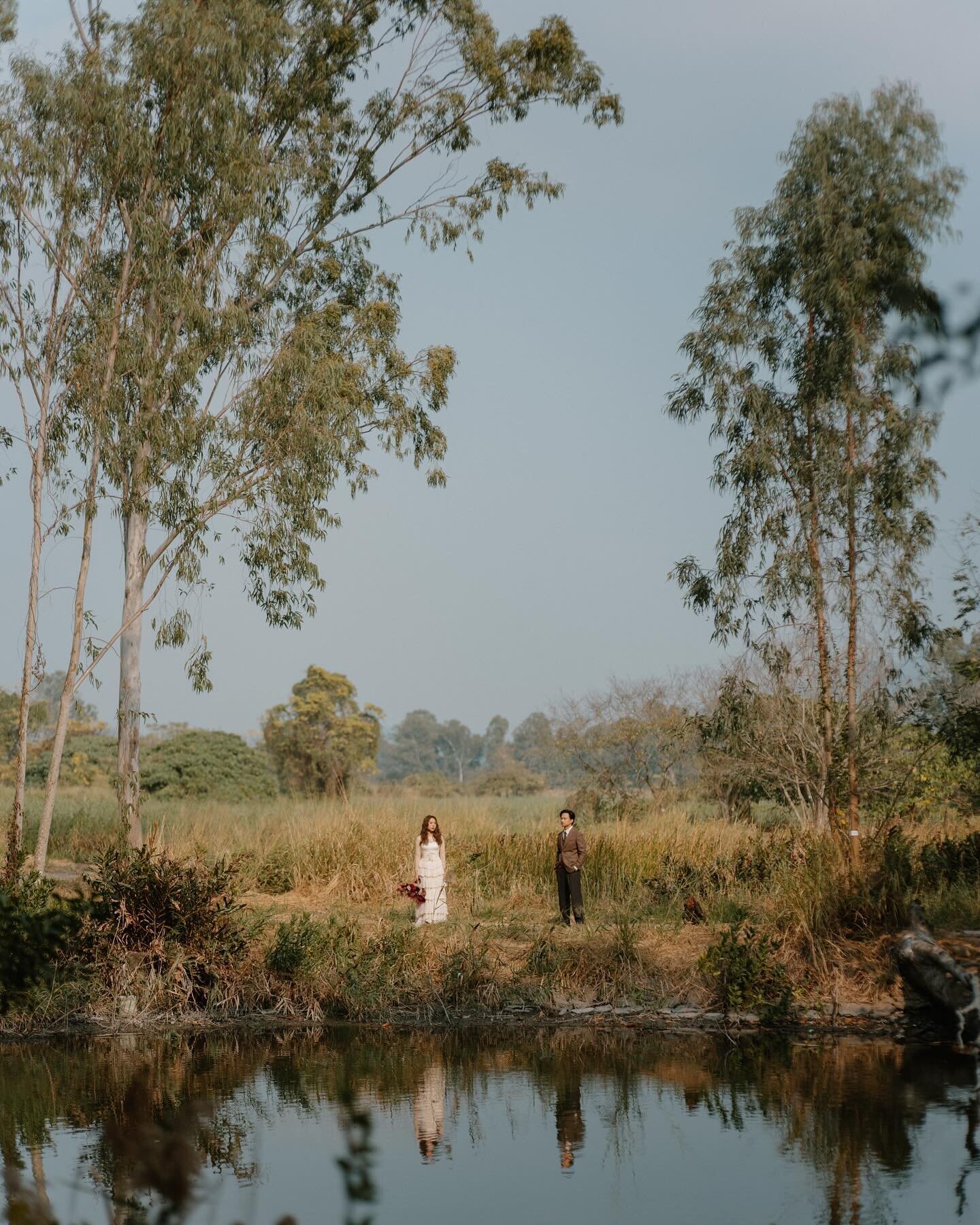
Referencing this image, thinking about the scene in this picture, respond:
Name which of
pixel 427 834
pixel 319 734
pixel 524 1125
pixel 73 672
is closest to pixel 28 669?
pixel 73 672

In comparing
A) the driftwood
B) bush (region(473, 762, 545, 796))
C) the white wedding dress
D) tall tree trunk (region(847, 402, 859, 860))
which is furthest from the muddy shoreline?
bush (region(473, 762, 545, 796))

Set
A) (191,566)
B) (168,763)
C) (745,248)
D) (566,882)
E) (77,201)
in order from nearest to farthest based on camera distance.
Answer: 1. (566,882)
2. (77,201)
3. (191,566)
4. (745,248)
5. (168,763)

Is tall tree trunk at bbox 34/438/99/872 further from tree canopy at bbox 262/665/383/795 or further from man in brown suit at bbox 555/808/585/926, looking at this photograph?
tree canopy at bbox 262/665/383/795

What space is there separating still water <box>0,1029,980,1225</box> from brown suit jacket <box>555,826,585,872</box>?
3033 mm

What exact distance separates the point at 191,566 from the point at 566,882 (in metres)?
6.90

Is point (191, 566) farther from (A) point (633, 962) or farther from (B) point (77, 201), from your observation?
(A) point (633, 962)

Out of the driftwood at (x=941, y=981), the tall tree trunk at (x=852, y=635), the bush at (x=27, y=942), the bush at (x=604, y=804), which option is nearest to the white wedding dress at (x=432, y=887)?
the driftwood at (x=941, y=981)

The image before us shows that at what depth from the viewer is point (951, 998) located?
9945 mm

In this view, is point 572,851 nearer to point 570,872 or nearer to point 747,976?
point 570,872

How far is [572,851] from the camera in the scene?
539 inches

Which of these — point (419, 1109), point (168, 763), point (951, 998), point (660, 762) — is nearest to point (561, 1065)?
point (419, 1109)

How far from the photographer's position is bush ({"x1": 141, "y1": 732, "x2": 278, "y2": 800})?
114 ft

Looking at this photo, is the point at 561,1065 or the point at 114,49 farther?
the point at 114,49

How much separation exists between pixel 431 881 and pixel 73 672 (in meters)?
4.84
